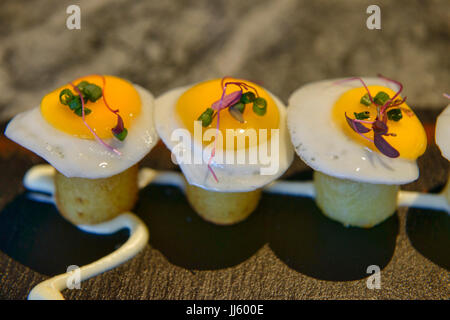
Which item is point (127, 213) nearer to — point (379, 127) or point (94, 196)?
point (94, 196)

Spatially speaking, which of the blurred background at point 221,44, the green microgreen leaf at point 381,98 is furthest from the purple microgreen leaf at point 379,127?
the blurred background at point 221,44

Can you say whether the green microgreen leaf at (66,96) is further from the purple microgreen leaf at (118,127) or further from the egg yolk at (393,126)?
the egg yolk at (393,126)

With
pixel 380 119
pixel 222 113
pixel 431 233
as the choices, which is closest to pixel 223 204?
pixel 222 113

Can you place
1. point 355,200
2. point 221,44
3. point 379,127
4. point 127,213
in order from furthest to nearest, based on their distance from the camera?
point 221,44 → point 127,213 → point 355,200 → point 379,127

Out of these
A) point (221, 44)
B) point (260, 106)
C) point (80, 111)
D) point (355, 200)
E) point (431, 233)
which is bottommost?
point (431, 233)

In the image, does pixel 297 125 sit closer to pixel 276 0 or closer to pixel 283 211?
pixel 283 211

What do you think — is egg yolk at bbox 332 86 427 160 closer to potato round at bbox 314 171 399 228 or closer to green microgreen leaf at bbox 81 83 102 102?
potato round at bbox 314 171 399 228

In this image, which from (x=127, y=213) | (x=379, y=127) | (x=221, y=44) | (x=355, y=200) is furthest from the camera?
(x=221, y=44)

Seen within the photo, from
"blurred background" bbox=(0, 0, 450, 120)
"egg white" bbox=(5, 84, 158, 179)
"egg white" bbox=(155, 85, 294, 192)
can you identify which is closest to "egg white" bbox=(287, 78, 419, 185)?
"egg white" bbox=(155, 85, 294, 192)
